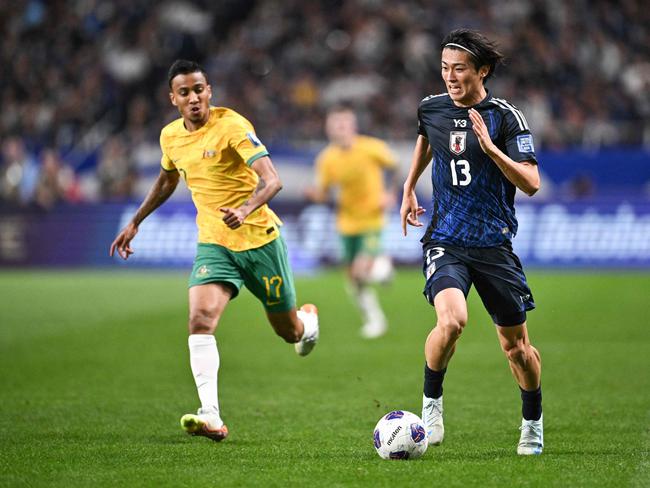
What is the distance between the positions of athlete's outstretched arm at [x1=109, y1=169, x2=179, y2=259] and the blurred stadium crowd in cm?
1680

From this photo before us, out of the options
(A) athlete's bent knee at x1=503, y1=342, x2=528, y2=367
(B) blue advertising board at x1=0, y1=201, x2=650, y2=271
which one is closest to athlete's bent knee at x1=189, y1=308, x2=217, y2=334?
(A) athlete's bent knee at x1=503, y1=342, x2=528, y2=367

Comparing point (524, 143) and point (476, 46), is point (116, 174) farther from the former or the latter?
point (524, 143)

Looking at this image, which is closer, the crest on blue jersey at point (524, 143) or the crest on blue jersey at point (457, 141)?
the crest on blue jersey at point (524, 143)

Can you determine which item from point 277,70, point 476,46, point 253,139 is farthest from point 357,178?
point 277,70

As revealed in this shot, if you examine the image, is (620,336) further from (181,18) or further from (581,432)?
(181,18)

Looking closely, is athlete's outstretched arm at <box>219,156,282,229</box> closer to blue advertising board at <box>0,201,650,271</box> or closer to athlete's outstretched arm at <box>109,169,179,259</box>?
athlete's outstretched arm at <box>109,169,179,259</box>

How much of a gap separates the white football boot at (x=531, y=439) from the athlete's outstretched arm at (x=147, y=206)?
3.19 metres

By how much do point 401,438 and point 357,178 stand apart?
9131mm

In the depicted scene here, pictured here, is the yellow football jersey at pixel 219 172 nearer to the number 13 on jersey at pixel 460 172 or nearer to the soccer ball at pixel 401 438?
the number 13 on jersey at pixel 460 172

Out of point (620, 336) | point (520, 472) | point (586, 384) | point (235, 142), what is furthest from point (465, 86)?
point (620, 336)

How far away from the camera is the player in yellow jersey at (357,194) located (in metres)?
14.7

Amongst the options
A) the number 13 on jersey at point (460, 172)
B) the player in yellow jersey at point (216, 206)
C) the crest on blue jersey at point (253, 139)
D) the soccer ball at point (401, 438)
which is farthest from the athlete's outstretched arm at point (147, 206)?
the soccer ball at point (401, 438)

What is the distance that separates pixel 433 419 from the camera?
6.94m

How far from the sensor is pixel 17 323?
50.3ft
